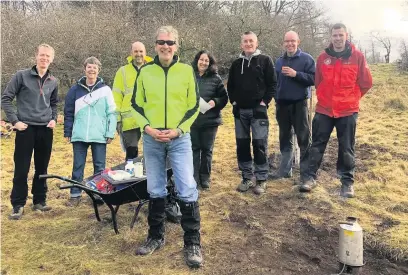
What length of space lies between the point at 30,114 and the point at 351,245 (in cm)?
371

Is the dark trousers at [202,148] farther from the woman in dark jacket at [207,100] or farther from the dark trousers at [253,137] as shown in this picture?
the dark trousers at [253,137]

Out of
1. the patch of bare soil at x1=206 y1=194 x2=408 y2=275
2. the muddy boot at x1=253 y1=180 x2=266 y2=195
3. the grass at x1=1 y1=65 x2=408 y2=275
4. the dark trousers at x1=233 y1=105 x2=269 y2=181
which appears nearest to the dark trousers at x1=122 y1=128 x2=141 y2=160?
the grass at x1=1 y1=65 x2=408 y2=275

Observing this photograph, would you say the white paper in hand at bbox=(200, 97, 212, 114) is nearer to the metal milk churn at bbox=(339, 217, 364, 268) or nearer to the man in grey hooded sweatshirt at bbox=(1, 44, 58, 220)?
the man in grey hooded sweatshirt at bbox=(1, 44, 58, 220)

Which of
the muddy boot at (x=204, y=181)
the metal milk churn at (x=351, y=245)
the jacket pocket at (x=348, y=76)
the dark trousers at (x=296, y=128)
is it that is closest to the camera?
the metal milk churn at (x=351, y=245)

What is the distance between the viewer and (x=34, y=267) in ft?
11.8

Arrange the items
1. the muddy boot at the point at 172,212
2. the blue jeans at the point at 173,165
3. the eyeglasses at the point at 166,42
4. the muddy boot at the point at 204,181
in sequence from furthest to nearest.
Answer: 1. the muddy boot at the point at 204,181
2. the muddy boot at the point at 172,212
3. the blue jeans at the point at 173,165
4. the eyeglasses at the point at 166,42

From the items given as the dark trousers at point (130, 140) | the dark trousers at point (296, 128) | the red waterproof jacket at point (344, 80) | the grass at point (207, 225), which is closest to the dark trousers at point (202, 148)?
the grass at point (207, 225)

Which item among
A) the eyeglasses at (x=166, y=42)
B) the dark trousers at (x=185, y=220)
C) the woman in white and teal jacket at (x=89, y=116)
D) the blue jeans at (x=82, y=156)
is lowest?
the dark trousers at (x=185, y=220)

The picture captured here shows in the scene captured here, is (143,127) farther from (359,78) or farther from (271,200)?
(359,78)

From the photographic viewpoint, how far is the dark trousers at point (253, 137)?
499 centimetres

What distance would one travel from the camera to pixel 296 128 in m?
5.38

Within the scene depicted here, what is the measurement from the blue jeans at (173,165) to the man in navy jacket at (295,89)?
229cm

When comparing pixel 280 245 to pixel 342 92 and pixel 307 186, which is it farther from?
pixel 342 92

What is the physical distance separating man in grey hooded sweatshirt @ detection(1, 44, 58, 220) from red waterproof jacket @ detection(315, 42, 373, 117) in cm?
347
